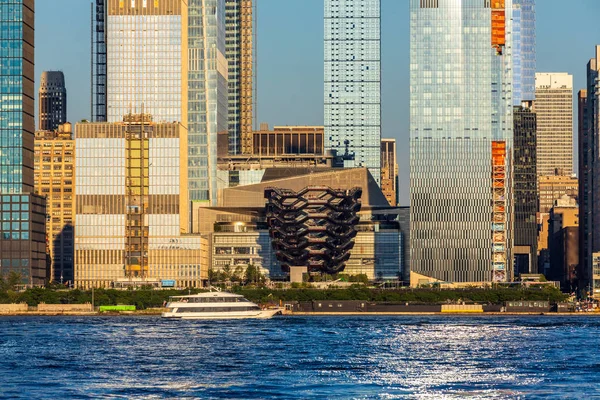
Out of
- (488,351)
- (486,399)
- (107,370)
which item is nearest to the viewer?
(486,399)

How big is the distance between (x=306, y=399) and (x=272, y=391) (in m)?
6.85

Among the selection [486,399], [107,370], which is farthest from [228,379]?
[486,399]

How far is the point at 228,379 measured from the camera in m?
148

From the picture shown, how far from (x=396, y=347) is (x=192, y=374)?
49.1 metres

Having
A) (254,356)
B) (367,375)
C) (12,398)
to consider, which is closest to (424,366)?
(367,375)

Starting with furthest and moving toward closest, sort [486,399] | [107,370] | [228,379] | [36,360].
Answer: [36,360], [107,370], [228,379], [486,399]

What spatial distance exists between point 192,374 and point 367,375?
18.0m

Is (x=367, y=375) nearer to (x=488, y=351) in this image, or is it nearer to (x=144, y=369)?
(x=144, y=369)

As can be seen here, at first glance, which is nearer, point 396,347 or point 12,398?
point 12,398

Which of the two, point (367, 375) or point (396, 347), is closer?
point (367, 375)

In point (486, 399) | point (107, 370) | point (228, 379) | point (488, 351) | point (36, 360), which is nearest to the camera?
point (486, 399)

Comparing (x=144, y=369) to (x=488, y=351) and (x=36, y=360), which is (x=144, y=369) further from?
(x=488, y=351)

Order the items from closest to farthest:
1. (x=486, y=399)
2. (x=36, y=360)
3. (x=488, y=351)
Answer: (x=486, y=399)
(x=36, y=360)
(x=488, y=351)

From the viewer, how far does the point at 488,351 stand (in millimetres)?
186250
